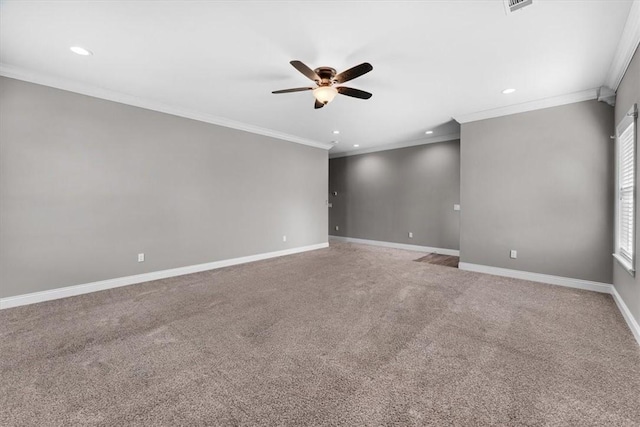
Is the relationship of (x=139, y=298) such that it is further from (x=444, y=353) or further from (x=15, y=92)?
(x=444, y=353)

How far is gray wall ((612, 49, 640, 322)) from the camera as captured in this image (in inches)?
95.2

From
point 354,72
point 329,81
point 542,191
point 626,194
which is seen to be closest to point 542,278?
point 542,191

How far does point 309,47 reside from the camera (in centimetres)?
263

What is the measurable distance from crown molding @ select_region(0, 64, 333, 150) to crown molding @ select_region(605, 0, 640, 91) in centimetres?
493

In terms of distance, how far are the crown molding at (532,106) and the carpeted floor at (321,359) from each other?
2.62 meters

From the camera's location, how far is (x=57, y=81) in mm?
3299

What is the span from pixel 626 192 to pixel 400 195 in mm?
4144

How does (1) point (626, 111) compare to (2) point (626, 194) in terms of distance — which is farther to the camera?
(2) point (626, 194)

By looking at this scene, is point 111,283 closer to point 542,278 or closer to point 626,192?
point 542,278

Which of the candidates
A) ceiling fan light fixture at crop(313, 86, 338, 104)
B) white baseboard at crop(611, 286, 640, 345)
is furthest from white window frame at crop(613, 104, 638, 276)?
ceiling fan light fixture at crop(313, 86, 338, 104)

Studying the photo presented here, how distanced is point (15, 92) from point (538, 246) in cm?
709

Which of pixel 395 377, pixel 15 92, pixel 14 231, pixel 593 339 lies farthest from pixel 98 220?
pixel 593 339

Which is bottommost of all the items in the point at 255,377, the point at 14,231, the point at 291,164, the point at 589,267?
the point at 255,377

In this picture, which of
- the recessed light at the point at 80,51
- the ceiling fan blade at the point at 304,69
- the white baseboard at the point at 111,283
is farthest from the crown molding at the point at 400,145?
the recessed light at the point at 80,51
